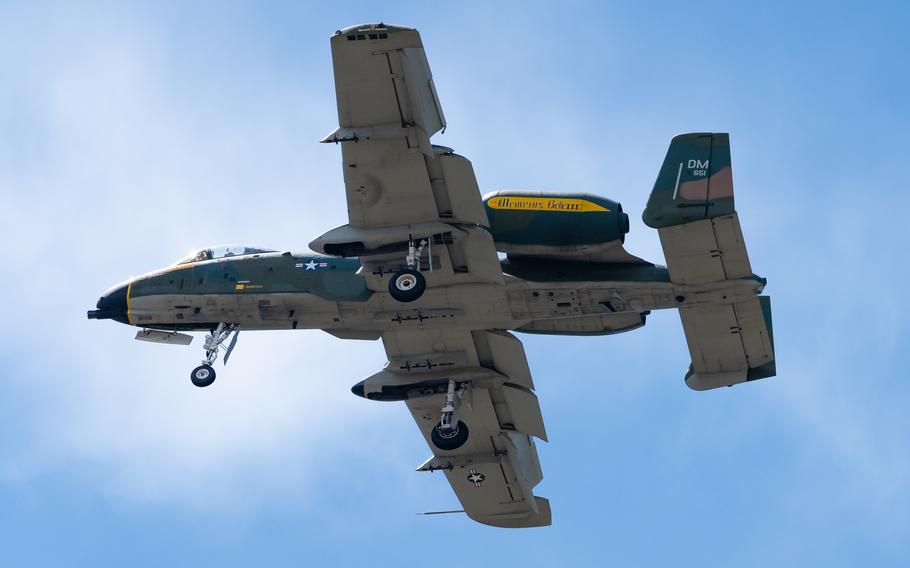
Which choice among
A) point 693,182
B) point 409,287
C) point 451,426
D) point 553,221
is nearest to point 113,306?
point 409,287

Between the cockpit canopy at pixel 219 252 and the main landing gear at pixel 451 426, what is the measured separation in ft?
19.3

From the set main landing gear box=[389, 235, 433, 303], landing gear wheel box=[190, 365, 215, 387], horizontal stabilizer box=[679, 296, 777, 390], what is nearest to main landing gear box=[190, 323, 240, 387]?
landing gear wheel box=[190, 365, 215, 387]

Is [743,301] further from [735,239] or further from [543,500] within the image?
[543,500]

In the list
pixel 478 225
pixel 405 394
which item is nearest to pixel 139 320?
pixel 405 394

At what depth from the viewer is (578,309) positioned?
33.2 m

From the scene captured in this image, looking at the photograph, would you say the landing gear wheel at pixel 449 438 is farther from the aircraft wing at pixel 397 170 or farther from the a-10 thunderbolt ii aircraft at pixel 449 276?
the aircraft wing at pixel 397 170

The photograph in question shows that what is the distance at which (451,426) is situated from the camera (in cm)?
3559

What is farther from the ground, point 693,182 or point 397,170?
point 397,170

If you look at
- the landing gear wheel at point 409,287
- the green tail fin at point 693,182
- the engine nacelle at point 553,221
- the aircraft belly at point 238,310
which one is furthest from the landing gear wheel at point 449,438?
the green tail fin at point 693,182

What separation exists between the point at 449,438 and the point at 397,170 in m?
8.83

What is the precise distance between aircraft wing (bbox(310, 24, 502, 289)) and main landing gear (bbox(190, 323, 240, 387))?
172 inches

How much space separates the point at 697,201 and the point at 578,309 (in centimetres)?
452

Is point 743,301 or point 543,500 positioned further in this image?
point 543,500

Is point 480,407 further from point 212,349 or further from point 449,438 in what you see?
point 212,349
